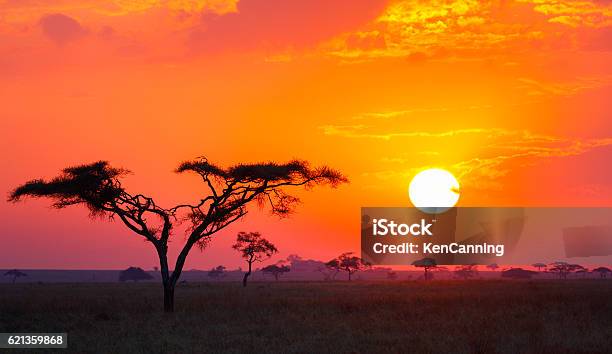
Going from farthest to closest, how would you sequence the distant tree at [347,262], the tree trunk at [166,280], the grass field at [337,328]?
1. the distant tree at [347,262]
2. the tree trunk at [166,280]
3. the grass field at [337,328]

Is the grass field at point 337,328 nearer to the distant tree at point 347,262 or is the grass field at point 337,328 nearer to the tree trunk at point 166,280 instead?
the tree trunk at point 166,280

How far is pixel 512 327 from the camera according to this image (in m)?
27.7

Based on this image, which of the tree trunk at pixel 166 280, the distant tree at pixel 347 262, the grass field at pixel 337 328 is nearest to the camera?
the grass field at pixel 337 328

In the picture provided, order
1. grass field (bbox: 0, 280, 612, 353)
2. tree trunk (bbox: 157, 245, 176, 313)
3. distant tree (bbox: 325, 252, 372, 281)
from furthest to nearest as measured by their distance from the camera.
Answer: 1. distant tree (bbox: 325, 252, 372, 281)
2. tree trunk (bbox: 157, 245, 176, 313)
3. grass field (bbox: 0, 280, 612, 353)

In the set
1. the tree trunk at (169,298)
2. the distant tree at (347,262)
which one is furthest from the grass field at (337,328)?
the distant tree at (347,262)

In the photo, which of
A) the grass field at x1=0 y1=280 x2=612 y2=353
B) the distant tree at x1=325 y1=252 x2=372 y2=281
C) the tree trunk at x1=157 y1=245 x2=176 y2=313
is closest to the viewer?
the grass field at x1=0 y1=280 x2=612 y2=353

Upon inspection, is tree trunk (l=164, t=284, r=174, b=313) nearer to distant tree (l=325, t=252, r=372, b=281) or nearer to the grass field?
the grass field

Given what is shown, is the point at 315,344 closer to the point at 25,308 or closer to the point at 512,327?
the point at 512,327

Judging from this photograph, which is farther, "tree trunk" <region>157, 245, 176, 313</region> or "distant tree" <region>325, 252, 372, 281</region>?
"distant tree" <region>325, 252, 372, 281</region>

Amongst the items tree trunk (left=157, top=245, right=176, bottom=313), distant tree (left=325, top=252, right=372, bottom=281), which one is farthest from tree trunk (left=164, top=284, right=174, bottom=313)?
distant tree (left=325, top=252, right=372, bottom=281)

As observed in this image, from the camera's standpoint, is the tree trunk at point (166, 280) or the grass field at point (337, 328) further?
the tree trunk at point (166, 280)

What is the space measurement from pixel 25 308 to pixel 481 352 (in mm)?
28237

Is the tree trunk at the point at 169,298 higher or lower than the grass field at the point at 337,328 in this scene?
higher

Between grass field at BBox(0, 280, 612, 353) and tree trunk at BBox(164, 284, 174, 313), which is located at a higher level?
tree trunk at BBox(164, 284, 174, 313)
